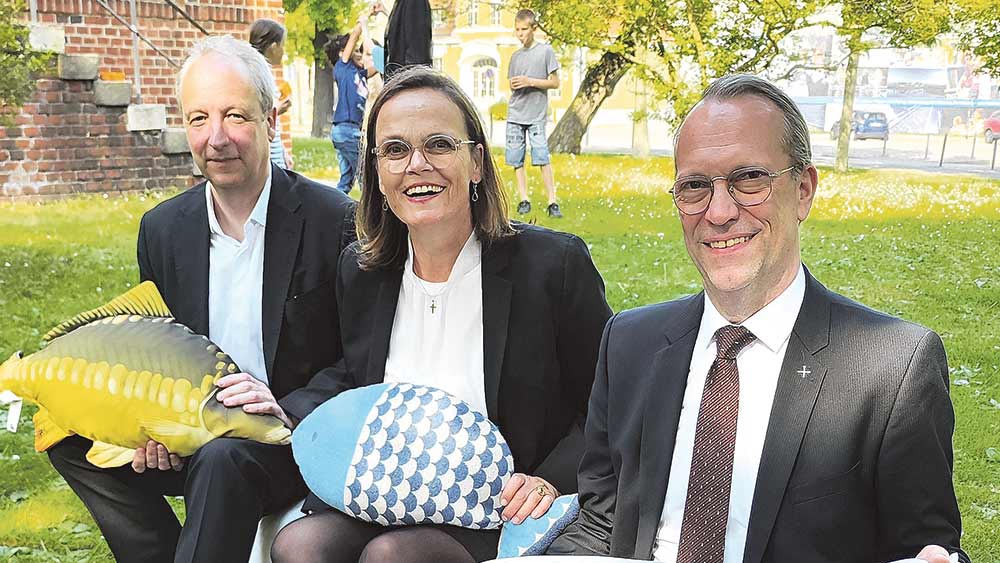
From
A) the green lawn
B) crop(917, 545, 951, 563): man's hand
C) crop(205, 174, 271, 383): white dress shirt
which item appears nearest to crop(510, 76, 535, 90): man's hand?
the green lawn

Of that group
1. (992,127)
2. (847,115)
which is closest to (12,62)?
(847,115)

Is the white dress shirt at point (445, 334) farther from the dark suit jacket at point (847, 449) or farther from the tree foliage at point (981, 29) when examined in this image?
the tree foliage at point (981, 29)

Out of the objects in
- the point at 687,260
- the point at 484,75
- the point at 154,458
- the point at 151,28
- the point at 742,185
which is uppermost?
the point at 151,28

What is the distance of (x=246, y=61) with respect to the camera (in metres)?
2.26

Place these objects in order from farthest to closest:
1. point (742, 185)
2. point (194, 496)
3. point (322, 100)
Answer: point (322, 100), point (194, 496), point (742, 185)

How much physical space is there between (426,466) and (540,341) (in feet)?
1.24

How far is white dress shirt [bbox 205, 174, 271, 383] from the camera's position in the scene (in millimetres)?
2324

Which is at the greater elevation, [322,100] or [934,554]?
[322,100]

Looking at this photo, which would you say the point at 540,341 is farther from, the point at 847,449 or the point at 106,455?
the point at 106,455

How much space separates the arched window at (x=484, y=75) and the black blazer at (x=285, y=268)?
619cm

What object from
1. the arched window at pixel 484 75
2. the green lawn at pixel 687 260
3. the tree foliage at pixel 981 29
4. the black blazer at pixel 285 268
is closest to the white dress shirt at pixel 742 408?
the black blazer at pixel 285 268

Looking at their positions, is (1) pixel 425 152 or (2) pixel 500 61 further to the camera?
(2) pixel 500 61

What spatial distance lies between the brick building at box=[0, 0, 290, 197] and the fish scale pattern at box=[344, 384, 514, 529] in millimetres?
6821

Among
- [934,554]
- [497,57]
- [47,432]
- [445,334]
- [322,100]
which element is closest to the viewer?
[934,554]
